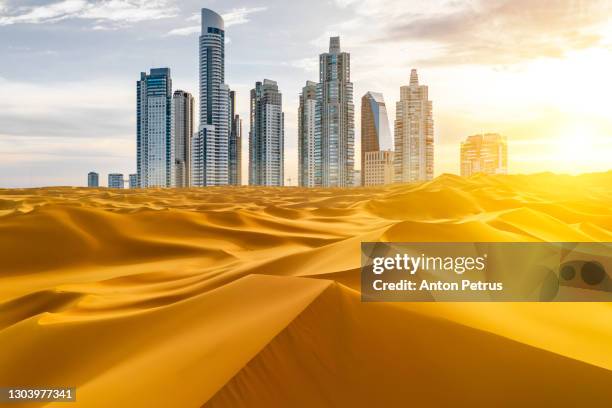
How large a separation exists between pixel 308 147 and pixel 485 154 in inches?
1119

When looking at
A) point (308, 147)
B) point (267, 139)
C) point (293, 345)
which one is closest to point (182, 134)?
point (267, 139)

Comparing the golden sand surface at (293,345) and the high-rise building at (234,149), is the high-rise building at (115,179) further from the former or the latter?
the golden sand surface at (293,345)

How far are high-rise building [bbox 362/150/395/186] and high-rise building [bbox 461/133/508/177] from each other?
1180cm

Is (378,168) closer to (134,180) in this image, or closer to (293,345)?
(134,180)

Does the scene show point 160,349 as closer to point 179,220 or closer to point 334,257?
point 334,257

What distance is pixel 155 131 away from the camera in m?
99.4

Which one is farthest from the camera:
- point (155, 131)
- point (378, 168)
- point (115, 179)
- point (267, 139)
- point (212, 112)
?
point (115, 179)

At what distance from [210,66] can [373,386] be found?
321 feet

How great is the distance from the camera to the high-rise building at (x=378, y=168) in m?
85.1

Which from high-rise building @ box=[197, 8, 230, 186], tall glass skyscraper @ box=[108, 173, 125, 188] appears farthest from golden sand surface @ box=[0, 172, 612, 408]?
tall glass skyscraper @ box=[108, 173, 125, 188]

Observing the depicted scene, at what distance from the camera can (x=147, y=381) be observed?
1217mm

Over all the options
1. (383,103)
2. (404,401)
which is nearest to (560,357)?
(404,401)

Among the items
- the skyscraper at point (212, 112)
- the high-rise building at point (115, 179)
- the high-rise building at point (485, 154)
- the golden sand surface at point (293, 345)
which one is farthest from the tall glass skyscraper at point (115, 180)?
the golden sand surface at point (293, 345)

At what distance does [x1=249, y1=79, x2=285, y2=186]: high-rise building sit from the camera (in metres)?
82.5
